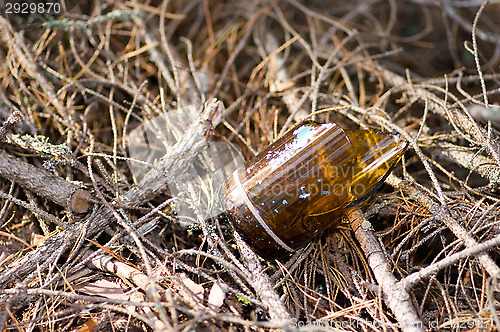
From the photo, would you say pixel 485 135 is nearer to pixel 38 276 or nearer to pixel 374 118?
pixel 374 118

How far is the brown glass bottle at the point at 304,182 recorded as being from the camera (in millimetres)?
1349

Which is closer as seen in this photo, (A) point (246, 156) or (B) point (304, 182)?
(B) point (304, 182)

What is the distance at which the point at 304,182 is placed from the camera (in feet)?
4.38

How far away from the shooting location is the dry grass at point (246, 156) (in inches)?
50.0

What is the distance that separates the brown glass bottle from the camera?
4.42 feet

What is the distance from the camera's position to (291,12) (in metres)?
2.48

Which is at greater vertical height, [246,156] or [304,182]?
[246,156]

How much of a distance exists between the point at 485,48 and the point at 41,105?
101 inches

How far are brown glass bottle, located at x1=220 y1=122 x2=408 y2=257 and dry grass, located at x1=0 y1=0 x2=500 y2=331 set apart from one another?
111mm

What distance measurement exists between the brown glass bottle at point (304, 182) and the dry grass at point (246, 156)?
0.11m

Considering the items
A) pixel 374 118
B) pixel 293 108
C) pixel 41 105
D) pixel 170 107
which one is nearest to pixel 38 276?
pixel 41 105

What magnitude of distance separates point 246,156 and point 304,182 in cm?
51

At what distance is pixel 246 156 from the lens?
5.87 ft

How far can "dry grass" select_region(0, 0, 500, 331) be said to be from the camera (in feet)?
4.17
